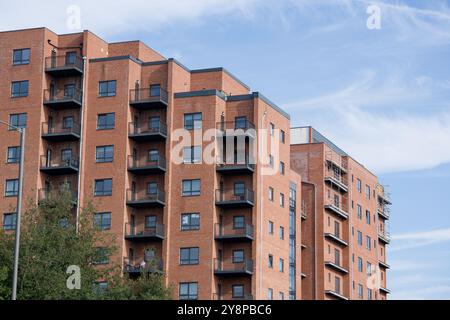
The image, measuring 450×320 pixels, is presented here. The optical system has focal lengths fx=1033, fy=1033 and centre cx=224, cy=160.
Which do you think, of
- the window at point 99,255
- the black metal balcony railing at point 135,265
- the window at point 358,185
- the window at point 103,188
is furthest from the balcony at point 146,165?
the window at point 358,185

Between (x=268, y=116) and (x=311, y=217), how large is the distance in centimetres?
2348

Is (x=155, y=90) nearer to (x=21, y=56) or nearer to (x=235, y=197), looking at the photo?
(x=235, y=197)

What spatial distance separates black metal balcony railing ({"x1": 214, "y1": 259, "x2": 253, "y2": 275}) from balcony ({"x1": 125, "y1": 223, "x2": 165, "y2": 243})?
577 centimetres

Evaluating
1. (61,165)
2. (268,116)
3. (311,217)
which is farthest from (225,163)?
(311,217)

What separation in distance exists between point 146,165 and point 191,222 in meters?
7.19

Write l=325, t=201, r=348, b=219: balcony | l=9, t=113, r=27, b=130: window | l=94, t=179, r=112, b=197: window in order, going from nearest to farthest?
l=94, t=179, r=112, b=197: window
l=9, t=113, r=27, b=130: window
l=325, t=201, r=348, b=219: balcony

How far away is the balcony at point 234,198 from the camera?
9369cm

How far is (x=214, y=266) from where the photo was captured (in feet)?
305

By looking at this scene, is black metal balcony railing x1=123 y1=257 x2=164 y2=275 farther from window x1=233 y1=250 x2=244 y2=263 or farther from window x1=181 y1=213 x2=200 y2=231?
window x1=233 y1=250 x2=244 y2=263

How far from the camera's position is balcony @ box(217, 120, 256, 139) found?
9581cm

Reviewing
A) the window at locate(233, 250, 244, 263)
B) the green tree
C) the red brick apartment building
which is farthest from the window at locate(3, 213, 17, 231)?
the green tree

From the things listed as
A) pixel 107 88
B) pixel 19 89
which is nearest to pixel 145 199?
pixel 107 88
